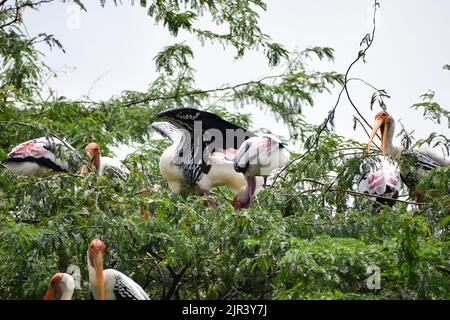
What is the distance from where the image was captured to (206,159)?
12148 millimetres

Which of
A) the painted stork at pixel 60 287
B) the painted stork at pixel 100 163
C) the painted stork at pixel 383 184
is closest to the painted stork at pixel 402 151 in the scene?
the painted stork at pixel 383 184

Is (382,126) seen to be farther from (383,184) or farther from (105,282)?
A: (105,282)

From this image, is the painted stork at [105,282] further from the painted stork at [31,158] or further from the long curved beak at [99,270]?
the painted stork at [31,158]

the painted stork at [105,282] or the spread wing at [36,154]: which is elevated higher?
the spread wing at [36,154]

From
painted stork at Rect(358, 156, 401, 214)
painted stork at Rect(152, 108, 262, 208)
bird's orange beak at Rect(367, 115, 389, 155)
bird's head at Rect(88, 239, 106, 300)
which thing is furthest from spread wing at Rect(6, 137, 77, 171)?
bird's head at Rect(88, 239, 106, 300)

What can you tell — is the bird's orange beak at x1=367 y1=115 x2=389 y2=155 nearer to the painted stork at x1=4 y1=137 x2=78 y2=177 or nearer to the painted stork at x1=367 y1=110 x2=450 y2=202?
the painted stork at x1=367 y1=110 x2=450 y2=202

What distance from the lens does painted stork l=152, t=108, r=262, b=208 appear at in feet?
39.1

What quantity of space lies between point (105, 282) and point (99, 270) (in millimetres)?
153

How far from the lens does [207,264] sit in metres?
9.78

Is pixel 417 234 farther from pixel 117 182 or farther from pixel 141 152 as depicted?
pixel 141 152

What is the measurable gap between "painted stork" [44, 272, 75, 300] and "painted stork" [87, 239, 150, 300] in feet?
1.07

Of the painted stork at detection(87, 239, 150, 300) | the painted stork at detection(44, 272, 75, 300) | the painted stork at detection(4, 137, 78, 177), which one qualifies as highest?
the painted stork at detection(4, 137, 78, 177)

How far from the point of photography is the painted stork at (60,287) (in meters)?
8.55
